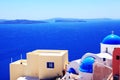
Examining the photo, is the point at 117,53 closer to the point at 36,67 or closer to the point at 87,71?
the point at 87,71

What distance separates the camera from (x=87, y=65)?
23.2 m

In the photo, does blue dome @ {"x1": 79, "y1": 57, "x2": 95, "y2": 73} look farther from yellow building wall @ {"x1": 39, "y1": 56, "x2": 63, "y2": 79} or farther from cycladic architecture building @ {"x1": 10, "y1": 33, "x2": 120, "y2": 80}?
yellow building wall @ {"x1": 39, "y1": 56, "x2": 63, "y2": 79}

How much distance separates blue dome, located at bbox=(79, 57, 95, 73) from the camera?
23.2 meters

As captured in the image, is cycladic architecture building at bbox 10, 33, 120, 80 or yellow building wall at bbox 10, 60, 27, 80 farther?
yellow building wall at bbox 10, 60, 27, 80

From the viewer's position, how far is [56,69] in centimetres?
2783

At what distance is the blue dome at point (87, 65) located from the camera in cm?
2319

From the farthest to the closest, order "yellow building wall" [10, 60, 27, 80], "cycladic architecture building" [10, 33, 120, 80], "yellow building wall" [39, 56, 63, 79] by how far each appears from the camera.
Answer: "yellow building wall" [10, 60, 27, 80] < "yellow building wall" [39, 56, 63, 79] < "cycladic architecture building" [10, 33, 120, 80]

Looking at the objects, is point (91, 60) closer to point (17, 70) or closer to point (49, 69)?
point (49, 69)

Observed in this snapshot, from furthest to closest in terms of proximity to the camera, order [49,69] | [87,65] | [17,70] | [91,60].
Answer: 1. [17,70]
2. [49,69]
3. [91,60]
4. [87,65]

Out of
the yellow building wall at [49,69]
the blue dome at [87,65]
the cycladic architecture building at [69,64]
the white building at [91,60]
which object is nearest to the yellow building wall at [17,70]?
Result: the cycladic architecture building at [69,64]

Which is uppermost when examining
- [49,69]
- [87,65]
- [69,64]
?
[87,65]

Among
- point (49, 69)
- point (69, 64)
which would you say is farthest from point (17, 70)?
point (69, 64)

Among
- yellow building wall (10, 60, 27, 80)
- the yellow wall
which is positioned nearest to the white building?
the yellow wall

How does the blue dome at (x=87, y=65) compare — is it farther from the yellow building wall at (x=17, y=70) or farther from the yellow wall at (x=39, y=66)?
the yellow building wall at (x=17, y=70)
